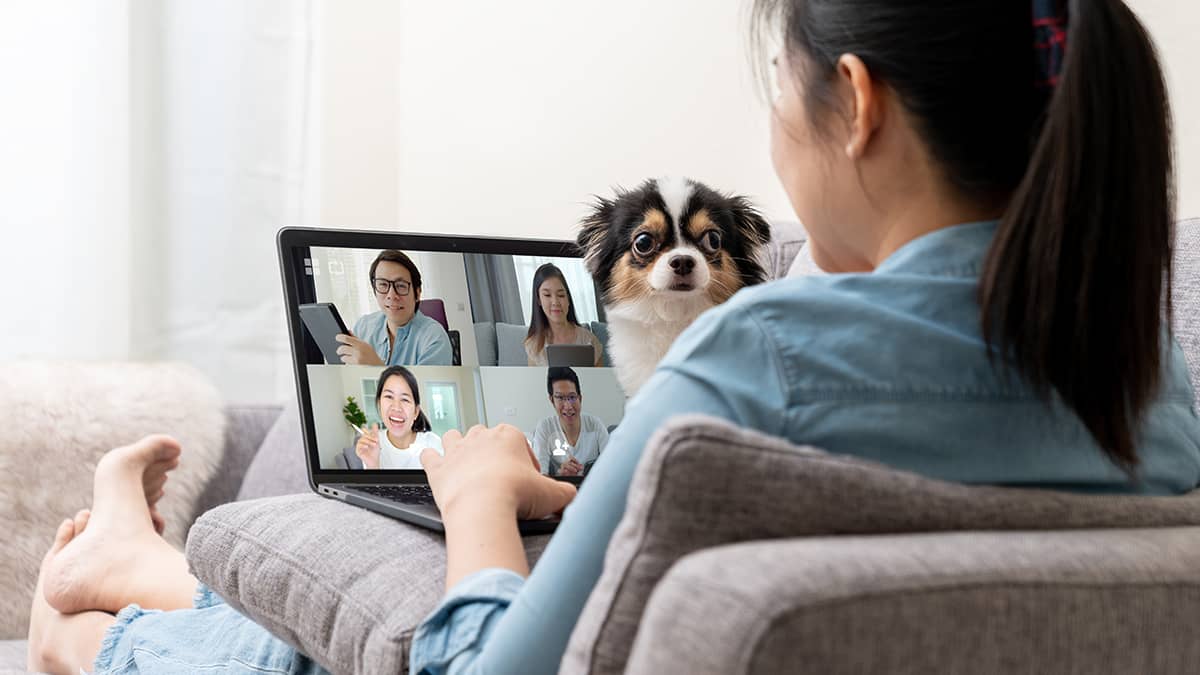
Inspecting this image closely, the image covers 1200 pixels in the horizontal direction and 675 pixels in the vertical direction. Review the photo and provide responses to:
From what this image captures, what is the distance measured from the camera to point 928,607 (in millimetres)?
493

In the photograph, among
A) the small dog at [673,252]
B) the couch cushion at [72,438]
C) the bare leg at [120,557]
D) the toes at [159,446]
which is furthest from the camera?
→ the couch cushion at [72,438]

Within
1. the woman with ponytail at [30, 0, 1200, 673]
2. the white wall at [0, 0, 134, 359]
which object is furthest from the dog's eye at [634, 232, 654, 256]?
the white wall at [0, 0, 134, 359]

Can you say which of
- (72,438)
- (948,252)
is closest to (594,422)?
(948,252)

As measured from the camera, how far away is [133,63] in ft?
7.93

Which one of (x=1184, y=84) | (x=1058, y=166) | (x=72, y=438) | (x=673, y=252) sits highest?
(x=1184, y=84)

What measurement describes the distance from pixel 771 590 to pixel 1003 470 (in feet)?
0.75

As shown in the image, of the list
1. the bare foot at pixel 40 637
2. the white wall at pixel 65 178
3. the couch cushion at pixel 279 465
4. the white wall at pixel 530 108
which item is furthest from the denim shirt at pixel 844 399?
the white wall at pixel 65 178

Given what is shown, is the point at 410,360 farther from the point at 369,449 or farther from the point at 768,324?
the point at 768,324

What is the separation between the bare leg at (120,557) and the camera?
4.48 ft

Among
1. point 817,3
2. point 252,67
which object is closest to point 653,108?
point 252,67

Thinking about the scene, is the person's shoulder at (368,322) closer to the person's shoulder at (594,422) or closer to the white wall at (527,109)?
the person's shoulder at (594,422)

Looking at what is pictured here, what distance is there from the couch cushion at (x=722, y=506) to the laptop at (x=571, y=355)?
612 mm

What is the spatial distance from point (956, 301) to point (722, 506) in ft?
0.65

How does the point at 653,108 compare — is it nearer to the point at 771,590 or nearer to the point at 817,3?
the point at 817,3
